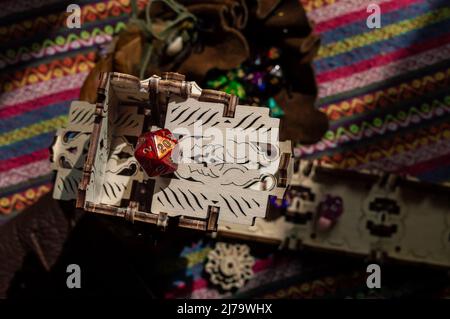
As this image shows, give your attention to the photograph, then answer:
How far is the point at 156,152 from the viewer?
166cm

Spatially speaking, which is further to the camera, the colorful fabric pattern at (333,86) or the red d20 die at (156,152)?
the colorful fabric pattern at (333,86)

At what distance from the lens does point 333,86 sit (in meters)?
2.85

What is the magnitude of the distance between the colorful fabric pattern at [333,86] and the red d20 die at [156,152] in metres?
1.13

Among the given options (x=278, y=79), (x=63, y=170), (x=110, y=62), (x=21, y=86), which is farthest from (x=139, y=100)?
(x=21, y=86)

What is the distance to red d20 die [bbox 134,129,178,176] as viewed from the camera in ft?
5.47

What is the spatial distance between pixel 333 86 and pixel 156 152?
1.43m

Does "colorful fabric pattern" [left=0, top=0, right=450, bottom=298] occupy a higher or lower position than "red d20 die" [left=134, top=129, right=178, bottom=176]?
higher

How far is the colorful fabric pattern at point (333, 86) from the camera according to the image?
2.82 meters

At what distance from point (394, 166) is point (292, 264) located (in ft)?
2.20

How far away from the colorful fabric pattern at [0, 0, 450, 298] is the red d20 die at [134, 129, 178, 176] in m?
1.13

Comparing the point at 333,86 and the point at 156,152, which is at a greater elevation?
the point at 333,86

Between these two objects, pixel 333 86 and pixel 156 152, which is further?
pixel 333 86

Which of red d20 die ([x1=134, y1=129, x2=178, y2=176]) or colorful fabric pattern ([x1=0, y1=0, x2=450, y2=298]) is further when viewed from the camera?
colorful fabric pattern ([x1=0, y1=0, x2=450, y2=298])
